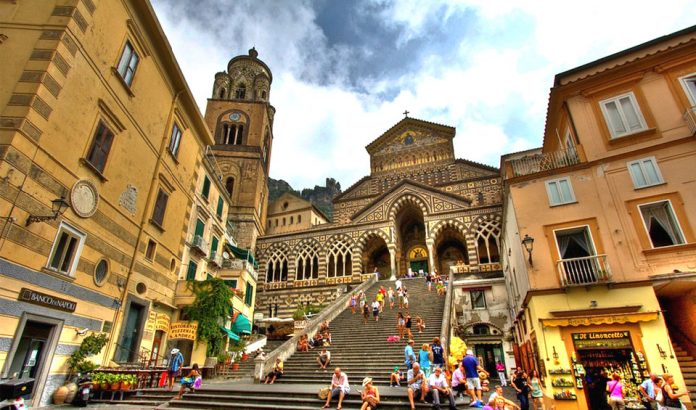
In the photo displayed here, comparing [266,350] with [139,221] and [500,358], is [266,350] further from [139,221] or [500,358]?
[500,358]

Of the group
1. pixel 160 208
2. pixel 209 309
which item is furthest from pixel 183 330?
pixel 160 208

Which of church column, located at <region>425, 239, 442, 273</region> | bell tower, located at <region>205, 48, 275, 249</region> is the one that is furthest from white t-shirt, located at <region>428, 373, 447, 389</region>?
bell tower, located at <region>205, 48, 275, 249</region>

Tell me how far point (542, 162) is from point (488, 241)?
492 inches

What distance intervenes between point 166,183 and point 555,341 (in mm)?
14637

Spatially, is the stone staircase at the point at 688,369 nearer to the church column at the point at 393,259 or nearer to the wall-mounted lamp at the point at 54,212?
the wall-mounted lamp at the point at 54,212

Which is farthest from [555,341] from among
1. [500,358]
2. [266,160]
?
[266,160]

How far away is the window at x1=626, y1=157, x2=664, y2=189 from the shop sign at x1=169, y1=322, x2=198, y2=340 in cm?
1627

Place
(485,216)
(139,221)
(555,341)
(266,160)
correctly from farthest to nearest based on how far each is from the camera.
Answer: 1. (266,160)
2. (485,216)
3. (139,221)
4. (555,341)

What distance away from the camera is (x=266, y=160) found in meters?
38.5

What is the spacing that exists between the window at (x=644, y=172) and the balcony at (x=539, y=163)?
1.94 m

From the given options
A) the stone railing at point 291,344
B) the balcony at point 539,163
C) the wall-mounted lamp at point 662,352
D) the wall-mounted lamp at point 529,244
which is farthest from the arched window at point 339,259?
the wall-mounted lamp at point 662,352

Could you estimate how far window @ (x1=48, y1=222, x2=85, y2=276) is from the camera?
8.88 metres

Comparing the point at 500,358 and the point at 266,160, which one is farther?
the point at 266,160

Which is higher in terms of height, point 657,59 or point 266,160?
point 266,160
